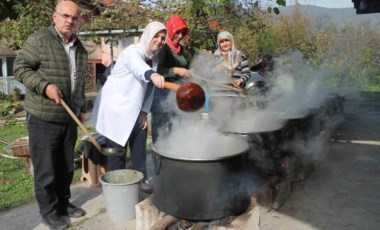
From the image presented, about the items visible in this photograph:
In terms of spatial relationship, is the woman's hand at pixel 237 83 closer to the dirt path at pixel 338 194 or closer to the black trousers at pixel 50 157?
the dirt path at pixel 338 194

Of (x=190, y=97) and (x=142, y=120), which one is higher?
(x=190, y=97)

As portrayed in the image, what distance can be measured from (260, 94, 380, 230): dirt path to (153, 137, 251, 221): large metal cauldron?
1.05m

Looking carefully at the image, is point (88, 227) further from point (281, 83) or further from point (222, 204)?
point (281, 83)

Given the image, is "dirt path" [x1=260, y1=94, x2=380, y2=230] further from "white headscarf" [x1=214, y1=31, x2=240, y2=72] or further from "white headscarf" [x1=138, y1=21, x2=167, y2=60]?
"white headscarf" [x1=138, y1=21, x2=167, y2=60]

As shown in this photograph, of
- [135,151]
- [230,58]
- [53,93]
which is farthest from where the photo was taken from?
[230,58]

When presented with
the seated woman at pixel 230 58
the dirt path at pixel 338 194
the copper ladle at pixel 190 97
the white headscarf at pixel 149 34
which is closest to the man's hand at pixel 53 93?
the white headscarf at pixel 149 34

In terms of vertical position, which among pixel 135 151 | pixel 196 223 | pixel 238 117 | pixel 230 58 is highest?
pixel 230 58

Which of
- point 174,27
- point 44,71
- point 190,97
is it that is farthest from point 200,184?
point 174,27

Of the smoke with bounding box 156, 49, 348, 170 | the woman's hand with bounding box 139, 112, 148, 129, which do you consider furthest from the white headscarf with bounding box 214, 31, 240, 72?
the woman's hand with bounding box 139, 112, 148, 129

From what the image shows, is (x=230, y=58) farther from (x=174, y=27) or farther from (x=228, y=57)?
(x=174, y=27)

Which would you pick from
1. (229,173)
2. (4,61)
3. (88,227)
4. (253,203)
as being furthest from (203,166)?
(4,61)

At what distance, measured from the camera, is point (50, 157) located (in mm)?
3133

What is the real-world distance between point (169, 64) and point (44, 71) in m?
1.32

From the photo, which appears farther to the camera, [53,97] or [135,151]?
[135,151]
